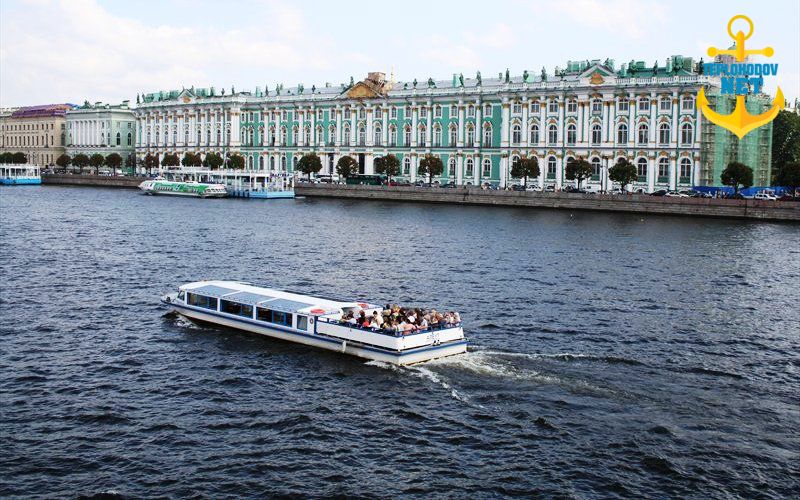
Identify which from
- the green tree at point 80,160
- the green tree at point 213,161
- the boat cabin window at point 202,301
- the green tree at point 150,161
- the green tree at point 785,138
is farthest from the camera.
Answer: the green tree at point 80,160

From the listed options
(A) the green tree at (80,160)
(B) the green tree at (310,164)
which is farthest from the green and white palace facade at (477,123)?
(A) the green tree at (80,160)

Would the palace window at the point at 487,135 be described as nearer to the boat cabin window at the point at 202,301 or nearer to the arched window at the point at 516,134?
the arched window at the point at 516,134

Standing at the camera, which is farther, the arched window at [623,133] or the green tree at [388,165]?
the green tree at [388,165]

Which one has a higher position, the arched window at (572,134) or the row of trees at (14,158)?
the arched window at (572,134)

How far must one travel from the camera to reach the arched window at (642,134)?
7275 cm

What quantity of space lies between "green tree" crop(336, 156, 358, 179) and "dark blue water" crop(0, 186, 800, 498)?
168 feet

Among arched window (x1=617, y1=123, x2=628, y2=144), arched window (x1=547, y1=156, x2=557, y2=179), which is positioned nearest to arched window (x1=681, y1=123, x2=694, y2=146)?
arched window (x1=617, y1=123, x2=628, y2=144)

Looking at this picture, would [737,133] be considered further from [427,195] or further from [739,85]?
[427,195]

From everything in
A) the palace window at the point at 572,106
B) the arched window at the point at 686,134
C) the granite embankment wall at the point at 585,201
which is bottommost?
the granite embankment wall at the point at 585,201

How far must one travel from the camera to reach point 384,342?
20250 millimetres

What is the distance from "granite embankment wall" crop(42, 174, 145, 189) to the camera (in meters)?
106

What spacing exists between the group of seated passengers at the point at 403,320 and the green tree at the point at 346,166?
67.8 m

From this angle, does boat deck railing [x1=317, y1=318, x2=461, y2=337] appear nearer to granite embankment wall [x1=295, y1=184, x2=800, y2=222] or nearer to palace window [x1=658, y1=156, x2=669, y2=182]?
granite embankment wall [x1=295, y1=184, x2=800, y2=222]

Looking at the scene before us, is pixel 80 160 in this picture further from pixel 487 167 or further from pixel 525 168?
pixel 525 168
